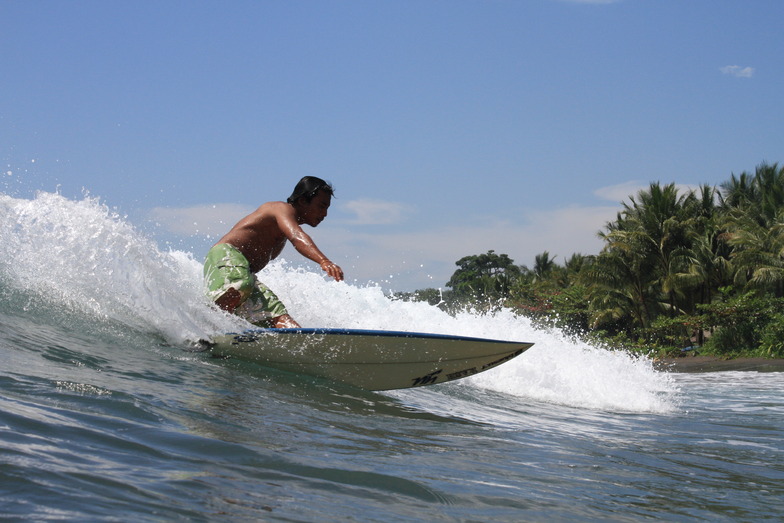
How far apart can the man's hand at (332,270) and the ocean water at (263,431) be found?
0.83 metres

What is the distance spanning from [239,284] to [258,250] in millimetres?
396

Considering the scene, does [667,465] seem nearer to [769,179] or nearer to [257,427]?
[257,427]

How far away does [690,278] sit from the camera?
26.2m

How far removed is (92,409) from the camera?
306 centimetres

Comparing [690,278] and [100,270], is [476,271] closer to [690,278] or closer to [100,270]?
[690,278]

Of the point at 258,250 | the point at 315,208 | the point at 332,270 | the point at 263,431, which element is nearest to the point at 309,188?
the point at 315,208

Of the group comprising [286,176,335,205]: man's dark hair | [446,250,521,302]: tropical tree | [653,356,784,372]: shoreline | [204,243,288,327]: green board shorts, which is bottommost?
[653,356,784,372]: shoreline

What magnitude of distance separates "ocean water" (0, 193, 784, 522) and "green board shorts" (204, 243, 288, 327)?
21 cm

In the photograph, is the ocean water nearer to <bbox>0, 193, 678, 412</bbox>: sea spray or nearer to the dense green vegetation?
<bbox>0, 193, 678, 412</bbox>: sea spray

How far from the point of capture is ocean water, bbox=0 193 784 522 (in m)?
2.23

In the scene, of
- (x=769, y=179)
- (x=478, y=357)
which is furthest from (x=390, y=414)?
(x=769, y=179)

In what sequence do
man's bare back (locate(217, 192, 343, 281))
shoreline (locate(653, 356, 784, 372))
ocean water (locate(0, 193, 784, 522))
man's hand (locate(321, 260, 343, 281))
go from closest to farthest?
1. ocean water (locate(0, 193, 784, 522))
2. man's hand (locate(321, 260, 343, 281))
3. man's bare back (locate(217, 192, 343, 281))
4. shoreline (locate(653, 356, 784, 372))

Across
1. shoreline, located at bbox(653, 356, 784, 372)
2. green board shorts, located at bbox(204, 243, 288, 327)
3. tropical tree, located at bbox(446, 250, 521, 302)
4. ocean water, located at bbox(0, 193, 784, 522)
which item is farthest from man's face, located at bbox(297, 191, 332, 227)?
tropical tree, located at bbox(446, 250, 521, 302)

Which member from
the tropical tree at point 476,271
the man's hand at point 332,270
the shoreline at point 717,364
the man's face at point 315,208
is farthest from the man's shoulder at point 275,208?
the tropical tree at point 476,271
